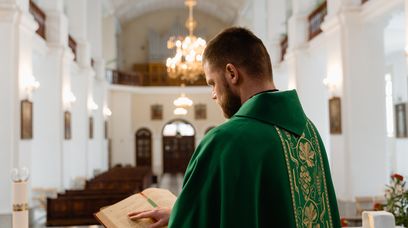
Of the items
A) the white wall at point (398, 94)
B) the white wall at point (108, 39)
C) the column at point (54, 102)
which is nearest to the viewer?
the column at point (54, 102)

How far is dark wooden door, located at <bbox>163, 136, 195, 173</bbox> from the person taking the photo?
28.7 metres

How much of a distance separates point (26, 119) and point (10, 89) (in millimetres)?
870

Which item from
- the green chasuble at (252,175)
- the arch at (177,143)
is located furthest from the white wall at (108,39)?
the green chasuble at (252,175)

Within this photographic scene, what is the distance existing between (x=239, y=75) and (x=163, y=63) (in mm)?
28030

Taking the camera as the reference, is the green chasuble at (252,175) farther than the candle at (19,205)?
No

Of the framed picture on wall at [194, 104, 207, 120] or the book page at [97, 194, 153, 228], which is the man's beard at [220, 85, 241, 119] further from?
the framed picture on wall at [194, 104, 207, 120]

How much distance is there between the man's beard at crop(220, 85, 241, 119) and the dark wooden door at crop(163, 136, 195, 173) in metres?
26.8

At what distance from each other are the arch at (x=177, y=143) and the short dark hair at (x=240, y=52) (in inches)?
1055

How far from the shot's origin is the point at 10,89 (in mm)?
9422

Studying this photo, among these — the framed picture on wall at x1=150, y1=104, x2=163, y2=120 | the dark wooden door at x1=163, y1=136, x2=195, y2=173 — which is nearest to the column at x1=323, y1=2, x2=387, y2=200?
the framed picture on wall at x1=150, y1=104, x2=163, y2=120

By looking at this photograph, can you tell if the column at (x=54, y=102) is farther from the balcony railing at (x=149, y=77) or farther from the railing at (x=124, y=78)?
the balcony railing at (x=149, y=77)

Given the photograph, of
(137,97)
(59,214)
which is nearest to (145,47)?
(137,97)

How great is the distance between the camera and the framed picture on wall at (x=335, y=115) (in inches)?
424

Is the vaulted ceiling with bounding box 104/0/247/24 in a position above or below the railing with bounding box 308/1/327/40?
above
